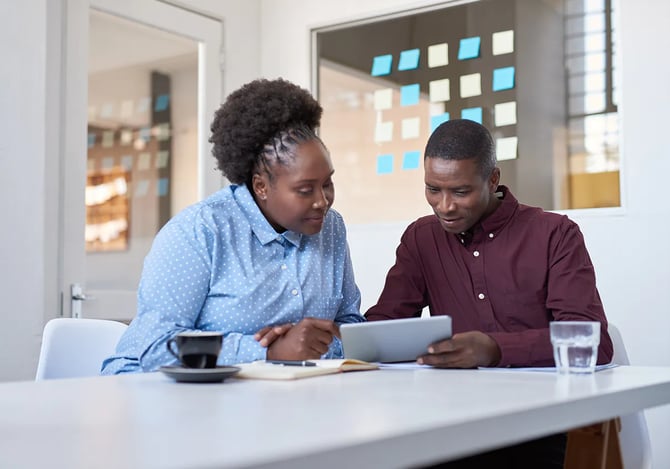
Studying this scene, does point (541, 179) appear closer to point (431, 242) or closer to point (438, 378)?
point (431, 242)

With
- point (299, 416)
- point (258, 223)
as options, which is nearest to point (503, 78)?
point (258, 223)

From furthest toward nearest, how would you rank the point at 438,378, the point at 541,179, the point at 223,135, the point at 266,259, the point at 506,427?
the point at 541,179 < the point at 223,135 < the point at 266,259 < the point at 438,378 < the point at 506,427

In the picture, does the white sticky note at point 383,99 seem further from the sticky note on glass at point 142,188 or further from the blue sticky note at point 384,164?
the sticky note on glass at point 142,188

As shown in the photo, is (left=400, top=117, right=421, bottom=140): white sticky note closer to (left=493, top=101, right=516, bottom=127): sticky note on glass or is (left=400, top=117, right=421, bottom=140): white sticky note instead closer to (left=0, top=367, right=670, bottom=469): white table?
(left=493, top=101, right=516, bottom=127): sticky note on glass

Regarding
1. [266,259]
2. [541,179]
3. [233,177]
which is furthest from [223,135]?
[541,179]

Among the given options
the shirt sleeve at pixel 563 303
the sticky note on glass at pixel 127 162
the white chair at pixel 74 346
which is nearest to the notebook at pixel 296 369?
the shirt sleeve at pixel 563 303

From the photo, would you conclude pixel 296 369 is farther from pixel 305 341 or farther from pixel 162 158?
pixel 162 158

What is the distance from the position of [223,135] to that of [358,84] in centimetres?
213

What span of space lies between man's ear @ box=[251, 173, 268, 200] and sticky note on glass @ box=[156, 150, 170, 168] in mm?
2007

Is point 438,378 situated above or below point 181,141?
below

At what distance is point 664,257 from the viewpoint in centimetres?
315

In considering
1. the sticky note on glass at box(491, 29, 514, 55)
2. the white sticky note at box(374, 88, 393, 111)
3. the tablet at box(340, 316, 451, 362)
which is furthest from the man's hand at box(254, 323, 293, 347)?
the white sticky note at box(374, 88, 393, 111)

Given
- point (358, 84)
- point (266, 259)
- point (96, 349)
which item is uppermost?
point (358, 84)

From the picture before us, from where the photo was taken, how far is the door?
11.4 ft
